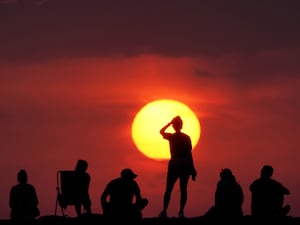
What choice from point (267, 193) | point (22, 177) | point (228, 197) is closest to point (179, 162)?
point (228, 197)

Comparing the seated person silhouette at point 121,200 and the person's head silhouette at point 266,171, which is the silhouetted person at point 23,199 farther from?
the person's head silhouette at point 266,171

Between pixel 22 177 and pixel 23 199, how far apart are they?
52 cm

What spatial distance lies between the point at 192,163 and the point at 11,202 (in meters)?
4.41

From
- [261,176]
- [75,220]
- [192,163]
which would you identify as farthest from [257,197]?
[75,220]

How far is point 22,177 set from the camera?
26875mm

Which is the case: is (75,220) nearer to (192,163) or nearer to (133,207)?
(133,207)

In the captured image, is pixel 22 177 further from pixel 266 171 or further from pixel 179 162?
pixel 266 171

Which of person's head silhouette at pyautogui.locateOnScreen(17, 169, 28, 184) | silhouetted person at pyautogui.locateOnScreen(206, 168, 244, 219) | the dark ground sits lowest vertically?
the dark ground

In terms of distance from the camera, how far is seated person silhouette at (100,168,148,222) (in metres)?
25.6

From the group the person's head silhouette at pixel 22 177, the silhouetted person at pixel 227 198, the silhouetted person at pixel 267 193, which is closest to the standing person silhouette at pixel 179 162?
the silhouetted person at pixel 227 198

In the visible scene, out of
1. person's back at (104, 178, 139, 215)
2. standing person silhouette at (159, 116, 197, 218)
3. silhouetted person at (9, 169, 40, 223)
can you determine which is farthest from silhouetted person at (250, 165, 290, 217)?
silhouetted person at (9, 169, 40, 223)

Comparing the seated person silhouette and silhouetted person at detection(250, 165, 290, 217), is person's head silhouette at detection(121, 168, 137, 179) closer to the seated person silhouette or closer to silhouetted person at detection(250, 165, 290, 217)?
the seated person silhouette

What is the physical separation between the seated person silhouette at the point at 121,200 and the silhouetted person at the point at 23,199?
205 centimetres

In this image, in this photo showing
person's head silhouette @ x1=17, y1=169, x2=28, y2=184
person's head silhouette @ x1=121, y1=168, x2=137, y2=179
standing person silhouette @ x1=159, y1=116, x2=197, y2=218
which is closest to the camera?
person's head silhouette @ x1=121, y1=168, x2=137, y2=179
